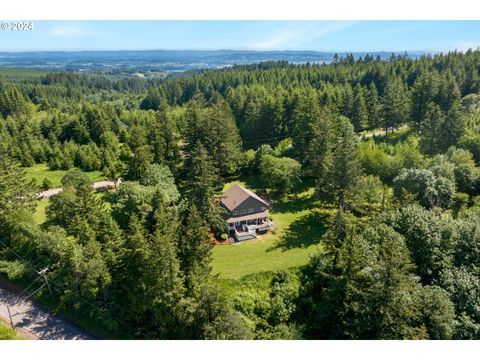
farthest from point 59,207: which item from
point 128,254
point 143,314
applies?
point 143,314

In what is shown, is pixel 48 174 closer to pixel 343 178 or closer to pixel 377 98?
pixel 343 178

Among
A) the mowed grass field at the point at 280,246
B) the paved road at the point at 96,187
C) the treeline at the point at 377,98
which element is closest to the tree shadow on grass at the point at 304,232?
the mowed grass field at the point at 280,246

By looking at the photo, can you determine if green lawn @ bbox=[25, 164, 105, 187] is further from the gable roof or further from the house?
the house

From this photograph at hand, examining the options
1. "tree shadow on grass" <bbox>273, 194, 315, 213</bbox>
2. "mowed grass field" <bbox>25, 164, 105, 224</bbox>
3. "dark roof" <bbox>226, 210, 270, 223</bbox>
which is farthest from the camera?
"mowed grass field" <bbox>25, 164, 105, 224</bbox>

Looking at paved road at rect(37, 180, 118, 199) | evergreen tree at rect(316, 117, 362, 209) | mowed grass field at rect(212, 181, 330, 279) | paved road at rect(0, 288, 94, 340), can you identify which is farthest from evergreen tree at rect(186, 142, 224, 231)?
paved road at rect(37, 180, 118, 199)

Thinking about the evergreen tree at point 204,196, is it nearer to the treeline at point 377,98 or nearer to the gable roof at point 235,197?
the gable roof at point 235,197

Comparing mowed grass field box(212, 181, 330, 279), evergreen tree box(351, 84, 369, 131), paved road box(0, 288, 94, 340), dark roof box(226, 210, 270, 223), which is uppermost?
evergreen tree box(351, 84, 369, 131)

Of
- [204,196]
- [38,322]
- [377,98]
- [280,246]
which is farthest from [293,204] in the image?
[377,98]
